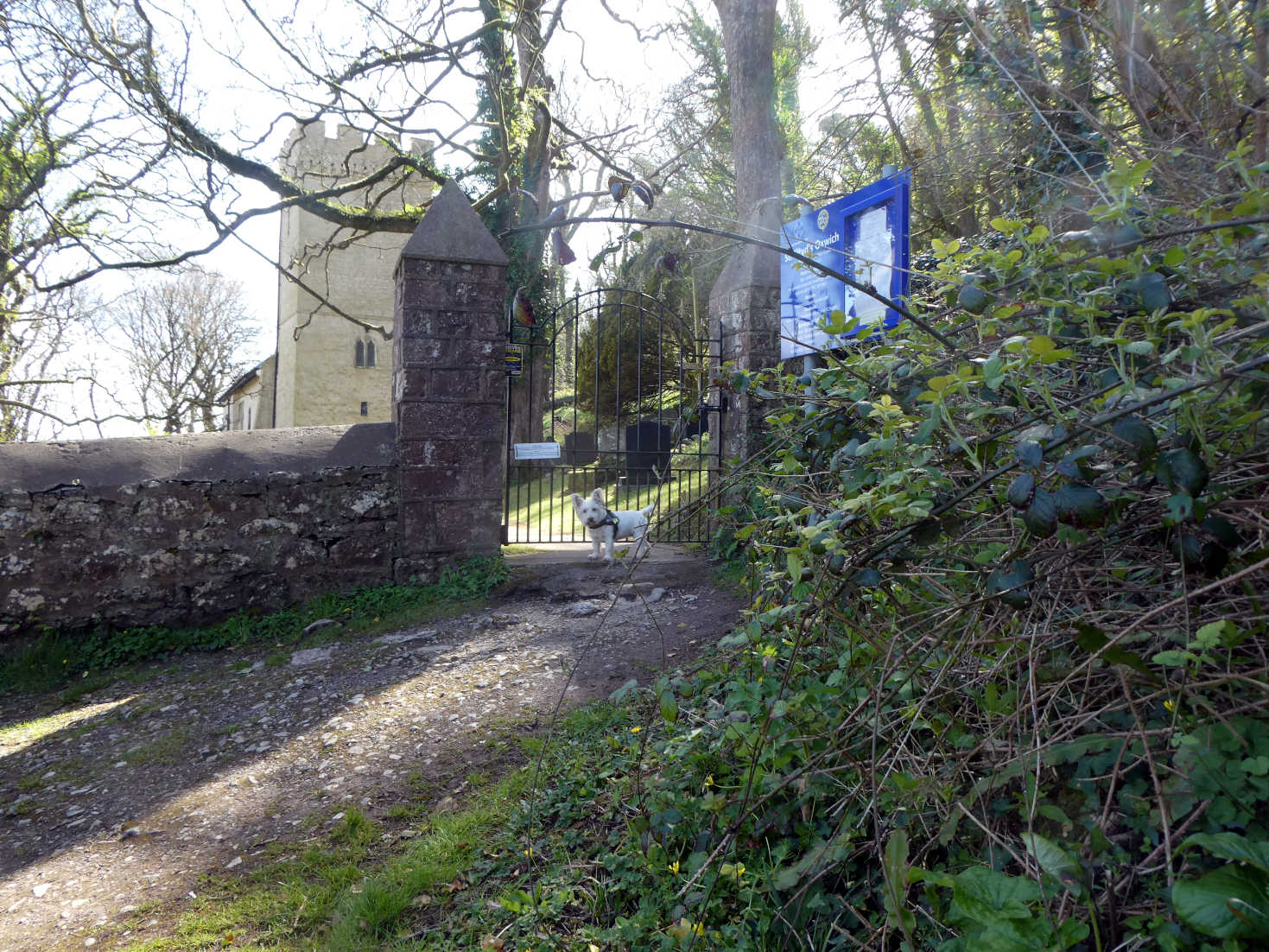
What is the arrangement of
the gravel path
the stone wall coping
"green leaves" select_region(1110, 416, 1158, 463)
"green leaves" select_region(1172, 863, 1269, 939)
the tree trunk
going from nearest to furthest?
"green leaves" select_region(1172, 863, 1269, 939) < "green leaves" select_region(1110, 416, 1158, 463) < the gravel path < the stone wall coping < the tree trunk

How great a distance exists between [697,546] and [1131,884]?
5.99 metres

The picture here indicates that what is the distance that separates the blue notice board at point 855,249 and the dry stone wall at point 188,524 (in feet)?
11.2

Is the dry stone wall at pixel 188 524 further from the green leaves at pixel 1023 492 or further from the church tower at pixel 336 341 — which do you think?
the church tower at pixel 336 341

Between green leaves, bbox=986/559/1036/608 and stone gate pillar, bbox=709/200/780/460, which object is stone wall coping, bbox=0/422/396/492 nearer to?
stone gate pillar, bbox=709/200/780/460

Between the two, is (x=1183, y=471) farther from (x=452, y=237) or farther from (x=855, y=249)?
(x=452, y=237)

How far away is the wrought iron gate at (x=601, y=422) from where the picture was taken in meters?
7.16

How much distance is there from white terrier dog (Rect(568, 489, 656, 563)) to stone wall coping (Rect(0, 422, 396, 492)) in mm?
1677

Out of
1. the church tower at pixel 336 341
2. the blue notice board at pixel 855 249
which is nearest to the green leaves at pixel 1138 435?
the blue notice board at pixel 855 249

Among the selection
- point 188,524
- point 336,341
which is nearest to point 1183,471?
point 188,524

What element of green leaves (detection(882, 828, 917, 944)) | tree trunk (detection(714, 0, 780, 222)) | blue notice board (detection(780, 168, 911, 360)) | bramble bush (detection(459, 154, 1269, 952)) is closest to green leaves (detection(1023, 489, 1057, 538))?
bramble bush (detection(459, 154, 1269, 952))

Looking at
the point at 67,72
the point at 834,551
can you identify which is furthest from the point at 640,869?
the point at 67,72

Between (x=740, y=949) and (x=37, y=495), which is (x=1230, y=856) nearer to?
(x=740, y=949)

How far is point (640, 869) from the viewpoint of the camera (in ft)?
7.50

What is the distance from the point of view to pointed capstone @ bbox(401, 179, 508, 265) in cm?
604
